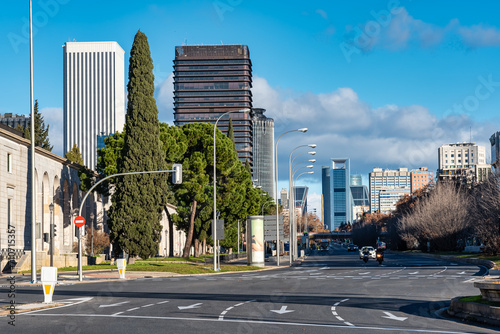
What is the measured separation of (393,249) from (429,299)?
364ft

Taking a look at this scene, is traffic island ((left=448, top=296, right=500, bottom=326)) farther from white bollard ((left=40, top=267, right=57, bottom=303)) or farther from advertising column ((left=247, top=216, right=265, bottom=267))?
advertising column ((left=247, top=216, right=265, bottom=267))

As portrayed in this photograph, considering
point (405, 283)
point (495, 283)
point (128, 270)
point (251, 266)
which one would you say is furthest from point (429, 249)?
point (495, 283)

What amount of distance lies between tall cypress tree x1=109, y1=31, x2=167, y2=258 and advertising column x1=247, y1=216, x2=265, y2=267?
813 cm

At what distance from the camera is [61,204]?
6203 centimetres

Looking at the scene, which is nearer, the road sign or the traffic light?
the traffic light

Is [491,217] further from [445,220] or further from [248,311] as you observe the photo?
[248,311]

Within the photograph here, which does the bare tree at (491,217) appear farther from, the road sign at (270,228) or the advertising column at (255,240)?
the advertising column at (255,240)

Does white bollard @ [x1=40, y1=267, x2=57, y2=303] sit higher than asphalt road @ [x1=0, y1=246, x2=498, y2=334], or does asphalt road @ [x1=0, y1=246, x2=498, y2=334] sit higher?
white bollard @ [x1=40, y1=267, x2=57, y2=303]

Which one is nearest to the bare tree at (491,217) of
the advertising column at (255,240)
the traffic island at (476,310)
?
the advertising column at (255,240)

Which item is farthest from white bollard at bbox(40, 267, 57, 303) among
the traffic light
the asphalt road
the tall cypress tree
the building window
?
the building window

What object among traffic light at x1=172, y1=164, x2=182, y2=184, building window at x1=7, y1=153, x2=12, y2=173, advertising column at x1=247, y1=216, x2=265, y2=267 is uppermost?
building window at x1=7, y1=153, x2=12, y2=173

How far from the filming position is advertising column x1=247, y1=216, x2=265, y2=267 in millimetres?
55562

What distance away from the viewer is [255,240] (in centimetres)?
5591

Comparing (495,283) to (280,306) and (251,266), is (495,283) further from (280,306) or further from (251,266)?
(251,266)
